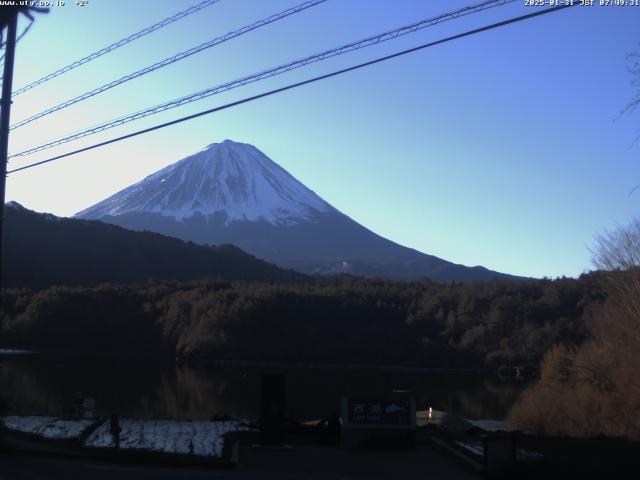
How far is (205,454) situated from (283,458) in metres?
1.30

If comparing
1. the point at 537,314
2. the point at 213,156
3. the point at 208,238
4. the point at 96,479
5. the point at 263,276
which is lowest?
the point at 96,479

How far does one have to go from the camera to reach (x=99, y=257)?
112 meters

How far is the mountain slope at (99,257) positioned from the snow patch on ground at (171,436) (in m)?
88.8

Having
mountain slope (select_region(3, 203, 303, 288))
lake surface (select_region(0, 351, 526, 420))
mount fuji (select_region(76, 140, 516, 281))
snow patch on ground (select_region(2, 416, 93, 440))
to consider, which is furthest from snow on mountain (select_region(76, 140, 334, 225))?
snow patch on ground (select_region(2, 416, 93, 440))

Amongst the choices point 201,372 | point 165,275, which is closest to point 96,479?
point 201,372

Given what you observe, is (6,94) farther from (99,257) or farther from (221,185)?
(221,185)

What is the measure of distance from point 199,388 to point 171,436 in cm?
3487

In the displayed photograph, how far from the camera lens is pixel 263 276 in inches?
4845

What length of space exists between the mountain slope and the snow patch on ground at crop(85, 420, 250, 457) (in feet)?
291

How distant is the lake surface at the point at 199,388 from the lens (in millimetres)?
36312

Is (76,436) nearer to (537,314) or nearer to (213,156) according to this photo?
(537,314)

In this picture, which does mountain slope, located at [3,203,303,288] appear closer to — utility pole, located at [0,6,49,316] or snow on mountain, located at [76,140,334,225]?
snow on mountain, located at [76,140,334,225]

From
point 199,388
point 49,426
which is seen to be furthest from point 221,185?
point 49,426

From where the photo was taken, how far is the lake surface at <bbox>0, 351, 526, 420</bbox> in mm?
36312
